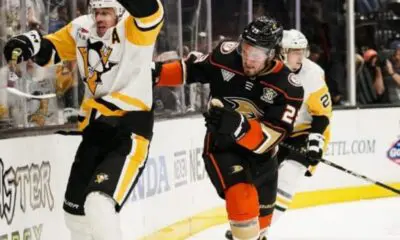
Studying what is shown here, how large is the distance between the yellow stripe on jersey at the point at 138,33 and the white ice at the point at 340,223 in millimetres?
2536

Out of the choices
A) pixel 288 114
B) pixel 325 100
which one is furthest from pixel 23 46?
pixel 325 100

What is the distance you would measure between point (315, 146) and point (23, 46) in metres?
1.93

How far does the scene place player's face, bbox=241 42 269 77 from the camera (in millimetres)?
4477

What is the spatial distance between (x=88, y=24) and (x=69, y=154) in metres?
0.77

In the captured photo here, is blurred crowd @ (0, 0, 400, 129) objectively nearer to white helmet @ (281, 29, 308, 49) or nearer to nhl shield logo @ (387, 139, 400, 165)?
nhl shield logo @ (387, 139, 400, 165)

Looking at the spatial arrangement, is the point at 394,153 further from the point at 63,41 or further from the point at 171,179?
the point at 63,41

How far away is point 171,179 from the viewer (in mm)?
6125

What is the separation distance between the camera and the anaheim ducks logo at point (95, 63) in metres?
4.08

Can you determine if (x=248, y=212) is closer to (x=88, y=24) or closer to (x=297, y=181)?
(x=88, y=24)

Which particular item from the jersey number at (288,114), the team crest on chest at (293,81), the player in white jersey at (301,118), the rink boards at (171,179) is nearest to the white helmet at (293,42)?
the player in white jersey at (301,118)

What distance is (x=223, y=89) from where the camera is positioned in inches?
185

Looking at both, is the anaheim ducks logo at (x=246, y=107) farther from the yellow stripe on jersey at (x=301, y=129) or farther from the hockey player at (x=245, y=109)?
the yellow stripe on jersey at (x=301, y=129)

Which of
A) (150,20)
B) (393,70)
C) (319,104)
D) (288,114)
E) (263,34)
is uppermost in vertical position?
(150,20)

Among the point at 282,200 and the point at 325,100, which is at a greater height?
the point at 325,100
